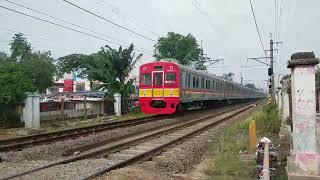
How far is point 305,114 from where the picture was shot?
259 inches

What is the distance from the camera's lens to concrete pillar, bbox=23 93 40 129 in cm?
1839

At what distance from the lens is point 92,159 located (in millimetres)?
10086

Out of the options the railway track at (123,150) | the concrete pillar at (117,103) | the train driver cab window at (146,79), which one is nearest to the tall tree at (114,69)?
the concrete pillar at (117,103)

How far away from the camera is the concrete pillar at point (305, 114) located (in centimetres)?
653

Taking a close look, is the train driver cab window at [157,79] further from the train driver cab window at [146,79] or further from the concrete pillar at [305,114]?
the concrete pillar at [305,114]

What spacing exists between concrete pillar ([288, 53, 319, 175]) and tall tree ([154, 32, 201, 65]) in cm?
6245

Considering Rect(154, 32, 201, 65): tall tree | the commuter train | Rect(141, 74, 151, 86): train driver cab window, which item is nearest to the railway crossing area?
the commuter train

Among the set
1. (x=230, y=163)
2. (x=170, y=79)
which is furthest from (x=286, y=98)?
(x=170, y=79)

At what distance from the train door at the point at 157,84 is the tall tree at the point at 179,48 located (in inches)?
1741

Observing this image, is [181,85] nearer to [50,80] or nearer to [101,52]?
[101,52]

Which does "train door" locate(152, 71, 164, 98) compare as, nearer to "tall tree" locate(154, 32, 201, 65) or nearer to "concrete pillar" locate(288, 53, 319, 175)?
"concrete pillar" locate(288, 53, 319, 175)

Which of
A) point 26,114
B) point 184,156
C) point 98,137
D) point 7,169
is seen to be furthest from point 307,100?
point 26,114

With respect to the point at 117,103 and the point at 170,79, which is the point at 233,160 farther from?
the point at 117,103

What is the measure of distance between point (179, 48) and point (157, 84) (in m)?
48.9
